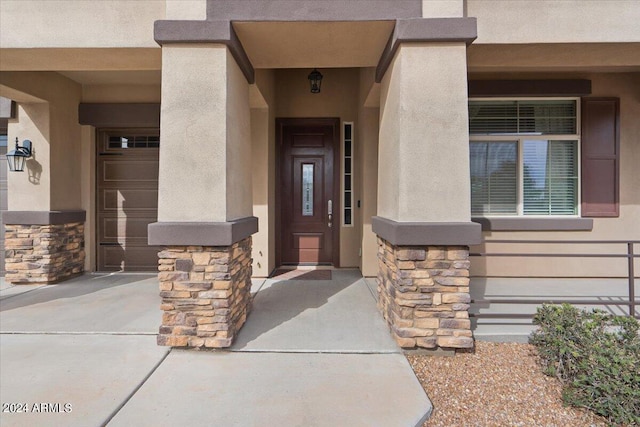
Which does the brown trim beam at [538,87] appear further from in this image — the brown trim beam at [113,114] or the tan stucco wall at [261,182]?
the brown trim beam at [113,114]

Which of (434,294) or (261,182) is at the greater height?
(261,182)

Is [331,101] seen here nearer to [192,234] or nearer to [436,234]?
[436,234]

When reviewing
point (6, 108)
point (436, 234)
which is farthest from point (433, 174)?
point (6, 108)

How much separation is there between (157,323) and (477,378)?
293 centimetres

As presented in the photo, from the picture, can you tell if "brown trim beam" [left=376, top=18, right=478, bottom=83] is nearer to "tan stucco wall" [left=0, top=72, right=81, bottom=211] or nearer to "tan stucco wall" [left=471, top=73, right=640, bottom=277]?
"tan stucco wall" [left=471, top=73, right=640, bottom=277]

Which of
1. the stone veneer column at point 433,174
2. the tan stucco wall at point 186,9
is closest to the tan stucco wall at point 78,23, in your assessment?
the tan stucco wall at point 186,9

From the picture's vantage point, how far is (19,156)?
14.9ft

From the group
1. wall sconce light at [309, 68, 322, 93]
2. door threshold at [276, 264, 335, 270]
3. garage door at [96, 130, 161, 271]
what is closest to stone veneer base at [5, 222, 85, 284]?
garage door at [96, 130, 161, 271]

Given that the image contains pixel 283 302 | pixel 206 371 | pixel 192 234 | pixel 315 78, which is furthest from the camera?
pixel 315 78

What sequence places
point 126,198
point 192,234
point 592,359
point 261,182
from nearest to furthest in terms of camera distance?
point 592,359 → point 192,234 → point 261,182 → point 126,198

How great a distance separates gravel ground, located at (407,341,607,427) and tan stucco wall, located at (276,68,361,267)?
298 centimetres

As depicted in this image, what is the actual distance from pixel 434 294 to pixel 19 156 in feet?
18.4

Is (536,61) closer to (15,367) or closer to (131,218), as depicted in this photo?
(15,367)

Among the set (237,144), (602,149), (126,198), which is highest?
(602,149)
